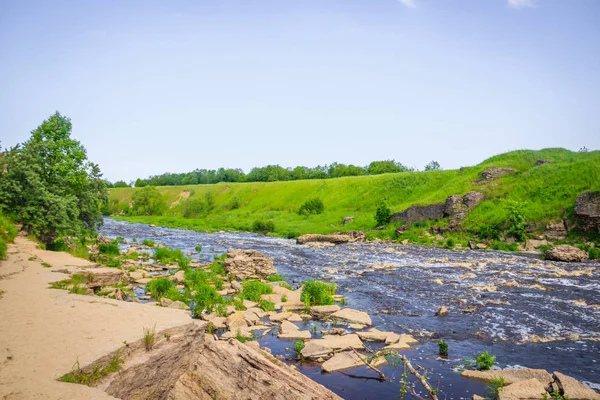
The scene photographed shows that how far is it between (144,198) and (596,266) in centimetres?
10612

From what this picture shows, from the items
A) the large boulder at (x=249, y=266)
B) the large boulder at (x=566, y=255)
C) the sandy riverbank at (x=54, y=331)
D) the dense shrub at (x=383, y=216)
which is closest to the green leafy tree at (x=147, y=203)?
the dense shrub at (x=383, y=216)

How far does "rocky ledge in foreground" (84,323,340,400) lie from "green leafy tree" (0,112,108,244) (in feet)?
59.0

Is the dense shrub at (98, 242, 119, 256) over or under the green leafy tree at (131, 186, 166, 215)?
under

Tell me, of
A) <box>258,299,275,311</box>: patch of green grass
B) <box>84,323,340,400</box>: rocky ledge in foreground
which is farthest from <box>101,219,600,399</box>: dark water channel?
<box>258,299,275,311</box>: patch of green grass

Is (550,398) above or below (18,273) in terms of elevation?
below

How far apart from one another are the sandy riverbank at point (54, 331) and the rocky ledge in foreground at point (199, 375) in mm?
598

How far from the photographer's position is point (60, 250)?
23875 millimetres

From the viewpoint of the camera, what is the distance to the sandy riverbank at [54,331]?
6.86 metres

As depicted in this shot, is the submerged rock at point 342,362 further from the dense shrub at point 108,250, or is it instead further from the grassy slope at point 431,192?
the grassy slope at point 431,192

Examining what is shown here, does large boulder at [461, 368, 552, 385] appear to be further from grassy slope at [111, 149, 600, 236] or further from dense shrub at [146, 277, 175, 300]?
grassy slope at [111, 149, 600, 236]

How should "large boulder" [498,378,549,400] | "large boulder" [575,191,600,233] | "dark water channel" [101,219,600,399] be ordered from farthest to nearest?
"large boulder" [575,191,600,233]
"dark water channel" [101,219,600,399]
"large boulder" [498,378,549,400]

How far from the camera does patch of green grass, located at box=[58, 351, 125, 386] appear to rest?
7176 millimetres

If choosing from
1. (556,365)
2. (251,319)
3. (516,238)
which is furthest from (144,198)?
(556,365)

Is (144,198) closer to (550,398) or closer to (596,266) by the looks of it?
(596,266)
